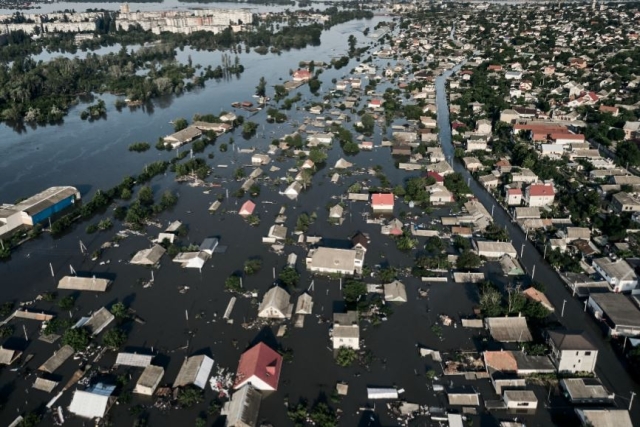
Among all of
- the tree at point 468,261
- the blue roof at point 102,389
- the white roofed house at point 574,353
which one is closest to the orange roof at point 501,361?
the white roofed house at point 574,353

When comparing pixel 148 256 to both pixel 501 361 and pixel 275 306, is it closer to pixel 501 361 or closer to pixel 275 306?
pixel 275 306

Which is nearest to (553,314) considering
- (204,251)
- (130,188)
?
(204,251)

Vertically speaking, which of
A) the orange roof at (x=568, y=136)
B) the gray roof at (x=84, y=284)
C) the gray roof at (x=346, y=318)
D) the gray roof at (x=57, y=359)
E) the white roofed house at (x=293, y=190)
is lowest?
the gray roof at (x=57, y=359)

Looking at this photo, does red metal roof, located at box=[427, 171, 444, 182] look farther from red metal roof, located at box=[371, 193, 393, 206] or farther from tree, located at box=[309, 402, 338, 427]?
tree, located at box=[309, 402, 338, 427]

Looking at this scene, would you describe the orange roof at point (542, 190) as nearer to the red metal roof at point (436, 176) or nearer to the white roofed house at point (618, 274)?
the red metal roof at point (436, 176)

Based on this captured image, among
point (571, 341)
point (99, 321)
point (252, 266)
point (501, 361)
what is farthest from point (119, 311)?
point (571, 341)
